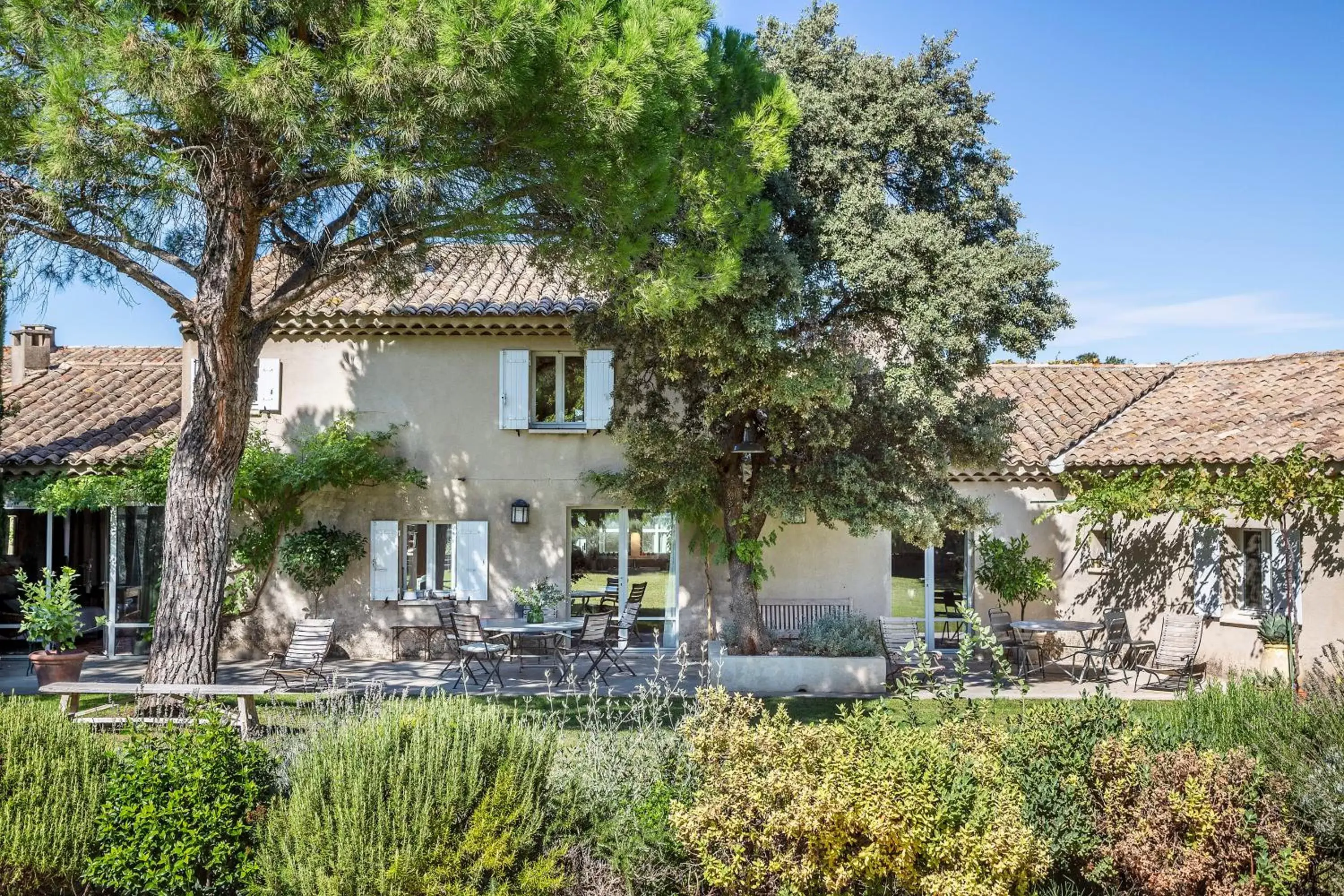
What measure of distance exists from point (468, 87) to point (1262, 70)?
1162 centimetres

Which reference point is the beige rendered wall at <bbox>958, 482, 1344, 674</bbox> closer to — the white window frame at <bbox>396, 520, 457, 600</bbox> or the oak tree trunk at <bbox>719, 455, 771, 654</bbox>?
the oak tree trunk at <bbox>719, 455, 771, 654</bbox>

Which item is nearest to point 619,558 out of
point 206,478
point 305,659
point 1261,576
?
point 305,659

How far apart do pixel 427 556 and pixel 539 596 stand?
205 centimetres

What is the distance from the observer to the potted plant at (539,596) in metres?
15.1

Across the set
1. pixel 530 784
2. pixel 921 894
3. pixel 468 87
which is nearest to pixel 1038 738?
pixel 921 894

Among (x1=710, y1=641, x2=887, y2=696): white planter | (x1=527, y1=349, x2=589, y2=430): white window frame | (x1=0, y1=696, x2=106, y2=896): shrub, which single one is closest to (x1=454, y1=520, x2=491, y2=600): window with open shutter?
(x1=527, y1=349, x2=589, y2=430): white window frame

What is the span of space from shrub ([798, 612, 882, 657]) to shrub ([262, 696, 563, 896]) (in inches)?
299

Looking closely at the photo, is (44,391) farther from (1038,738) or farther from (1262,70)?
(1262,70)

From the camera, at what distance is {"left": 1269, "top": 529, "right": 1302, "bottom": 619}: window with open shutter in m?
12.6

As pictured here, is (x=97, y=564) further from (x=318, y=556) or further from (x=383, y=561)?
(x=383, y=561)

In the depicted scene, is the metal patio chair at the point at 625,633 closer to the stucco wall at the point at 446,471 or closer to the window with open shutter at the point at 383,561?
the stucco wall at the point at 446,471

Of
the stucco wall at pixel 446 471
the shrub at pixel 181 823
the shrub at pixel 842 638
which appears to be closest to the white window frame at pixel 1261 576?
the stucco wall at pixel 446 471

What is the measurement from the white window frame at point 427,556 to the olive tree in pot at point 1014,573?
8.73m

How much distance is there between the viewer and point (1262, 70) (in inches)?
523
